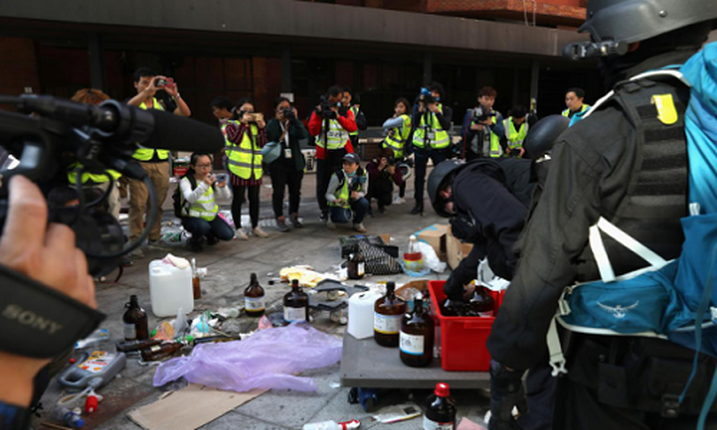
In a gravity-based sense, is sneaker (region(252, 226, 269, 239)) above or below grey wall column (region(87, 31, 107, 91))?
below

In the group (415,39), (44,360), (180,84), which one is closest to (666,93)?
(44,360)

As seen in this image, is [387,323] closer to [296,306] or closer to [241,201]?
Result: [296,306]

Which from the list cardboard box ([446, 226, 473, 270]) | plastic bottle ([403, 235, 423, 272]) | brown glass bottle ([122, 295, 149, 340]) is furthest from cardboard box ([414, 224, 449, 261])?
brown glass bottle ([122, 295, 149, 340])

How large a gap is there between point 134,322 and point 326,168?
15.0 feet

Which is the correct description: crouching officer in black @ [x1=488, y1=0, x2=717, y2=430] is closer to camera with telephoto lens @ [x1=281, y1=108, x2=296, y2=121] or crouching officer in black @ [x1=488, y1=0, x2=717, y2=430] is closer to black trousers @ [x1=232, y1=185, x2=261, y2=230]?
black trousers @ [x1=232, y1=185, x2=261, y2=230]

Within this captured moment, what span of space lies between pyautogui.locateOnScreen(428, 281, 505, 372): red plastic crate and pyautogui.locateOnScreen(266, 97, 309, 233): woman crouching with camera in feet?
16.2

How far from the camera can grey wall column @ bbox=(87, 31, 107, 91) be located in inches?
451

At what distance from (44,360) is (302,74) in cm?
1679

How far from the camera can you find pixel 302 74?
17016mm

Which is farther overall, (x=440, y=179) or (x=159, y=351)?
(x=159, y=351)

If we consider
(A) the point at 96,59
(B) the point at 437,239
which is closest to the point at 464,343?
(B) the point at 437,239

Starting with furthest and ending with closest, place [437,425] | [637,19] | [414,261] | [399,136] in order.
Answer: [399,136], [414,261], [437,425], [637,19]

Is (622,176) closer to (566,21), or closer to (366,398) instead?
(366,398)

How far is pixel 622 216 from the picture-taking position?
1.71 m
